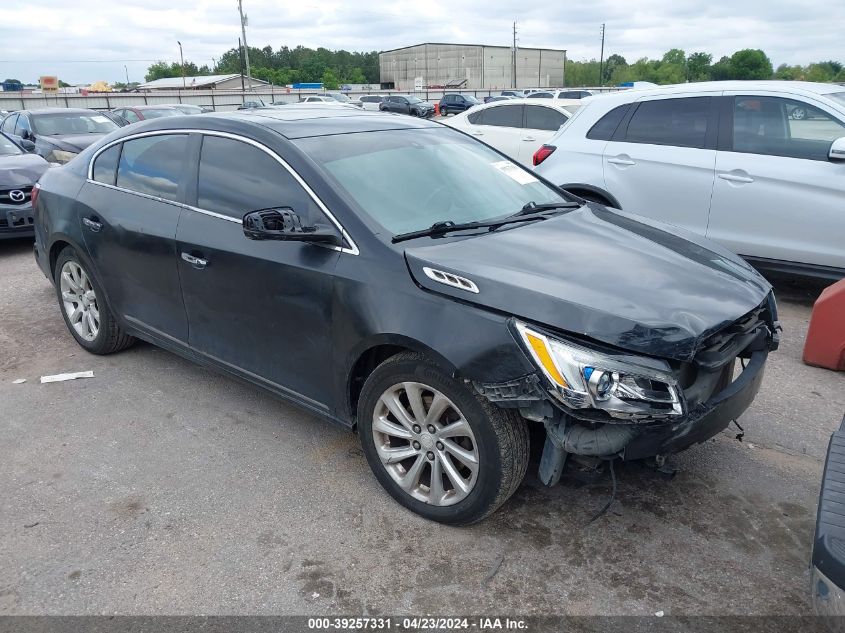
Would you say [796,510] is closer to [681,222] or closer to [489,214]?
[489,214]

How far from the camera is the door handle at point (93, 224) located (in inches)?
174

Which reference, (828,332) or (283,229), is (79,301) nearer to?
(283,229)

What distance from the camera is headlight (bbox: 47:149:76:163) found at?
11.5 m

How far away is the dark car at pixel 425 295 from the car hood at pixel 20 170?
14.6ft

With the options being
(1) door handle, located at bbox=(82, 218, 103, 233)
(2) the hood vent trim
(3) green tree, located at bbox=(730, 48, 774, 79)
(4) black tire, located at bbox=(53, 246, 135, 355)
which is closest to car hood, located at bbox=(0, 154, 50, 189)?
(4) black tire, located at bbox=(53, 246, 135, 355)

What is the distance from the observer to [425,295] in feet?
9.30

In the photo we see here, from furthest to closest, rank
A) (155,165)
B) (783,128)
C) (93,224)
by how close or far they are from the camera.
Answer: (783,128)
(93,224)
(155,165)

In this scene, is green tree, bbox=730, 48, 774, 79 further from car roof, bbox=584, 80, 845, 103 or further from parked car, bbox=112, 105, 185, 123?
car roof, bbox=584, 80, 845, 103

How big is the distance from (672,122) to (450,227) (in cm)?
396

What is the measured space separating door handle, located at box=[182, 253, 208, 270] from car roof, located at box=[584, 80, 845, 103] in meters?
4.65

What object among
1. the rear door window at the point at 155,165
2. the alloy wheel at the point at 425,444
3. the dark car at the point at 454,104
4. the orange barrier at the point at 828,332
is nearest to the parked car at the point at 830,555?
the alloy wheel at the point at 425,444

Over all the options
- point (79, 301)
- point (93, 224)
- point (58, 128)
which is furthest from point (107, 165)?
point (58, 128)

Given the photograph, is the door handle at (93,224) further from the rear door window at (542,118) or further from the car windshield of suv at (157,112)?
the car windshield of suv at (157,112)

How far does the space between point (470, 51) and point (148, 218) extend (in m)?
103
